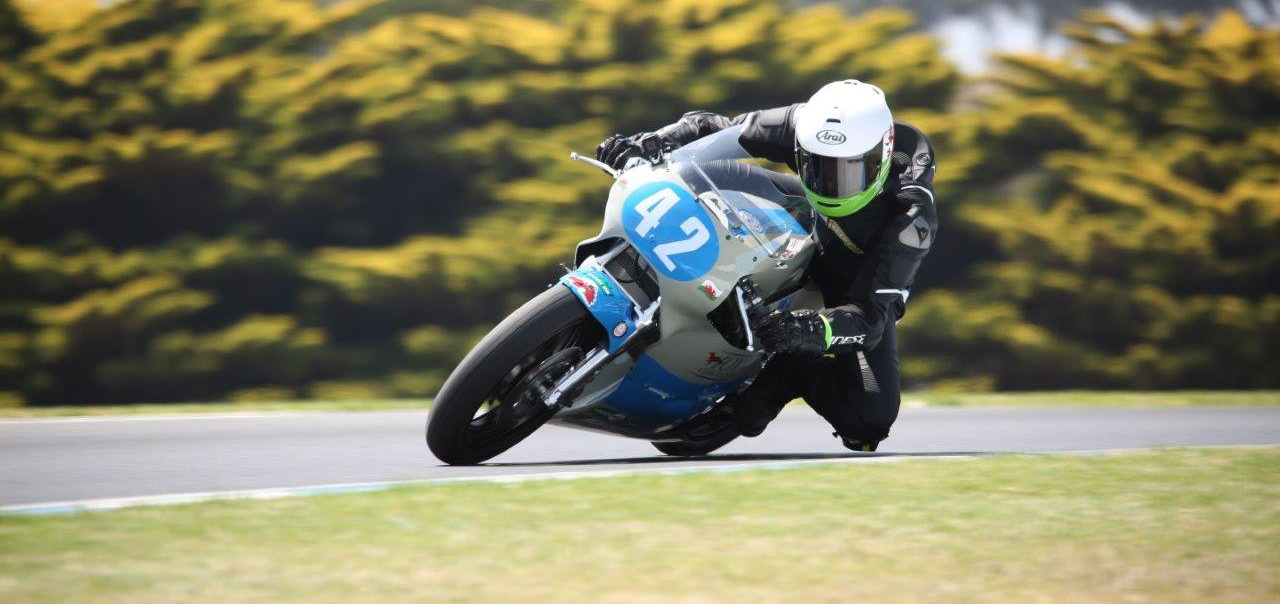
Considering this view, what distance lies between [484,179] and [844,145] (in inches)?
258

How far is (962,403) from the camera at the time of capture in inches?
425

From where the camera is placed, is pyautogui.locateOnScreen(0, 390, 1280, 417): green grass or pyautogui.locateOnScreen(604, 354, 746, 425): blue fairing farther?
pyautogui.locateOnScreen(0, 390, 1280, 417): green grass

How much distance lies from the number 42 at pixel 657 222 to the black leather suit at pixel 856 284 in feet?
1.97

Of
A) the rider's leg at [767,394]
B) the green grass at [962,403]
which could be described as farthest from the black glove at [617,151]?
the green grass at [962,403]

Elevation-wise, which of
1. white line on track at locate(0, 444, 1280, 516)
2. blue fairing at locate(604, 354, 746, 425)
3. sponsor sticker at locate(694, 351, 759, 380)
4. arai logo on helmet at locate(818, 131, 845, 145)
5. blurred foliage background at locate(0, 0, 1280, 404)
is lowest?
white line on track at locate(0, 444, 1280, 516)

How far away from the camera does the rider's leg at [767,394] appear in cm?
679

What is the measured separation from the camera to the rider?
20.0 ft

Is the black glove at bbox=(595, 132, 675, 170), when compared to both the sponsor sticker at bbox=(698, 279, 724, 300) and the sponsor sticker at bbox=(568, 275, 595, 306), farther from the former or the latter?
the sponsor sticker at bbox=(568, 275, 595, 306)

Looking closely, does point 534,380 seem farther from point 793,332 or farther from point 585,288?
point 793,332

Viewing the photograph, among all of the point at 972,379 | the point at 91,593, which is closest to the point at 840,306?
the point at 91,593

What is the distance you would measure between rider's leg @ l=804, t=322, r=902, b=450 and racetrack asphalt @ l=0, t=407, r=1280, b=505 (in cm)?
Answer: 18

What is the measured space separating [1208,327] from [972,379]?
1.81 meters

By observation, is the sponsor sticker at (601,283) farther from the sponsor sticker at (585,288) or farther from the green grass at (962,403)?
the green grass at (962,403)

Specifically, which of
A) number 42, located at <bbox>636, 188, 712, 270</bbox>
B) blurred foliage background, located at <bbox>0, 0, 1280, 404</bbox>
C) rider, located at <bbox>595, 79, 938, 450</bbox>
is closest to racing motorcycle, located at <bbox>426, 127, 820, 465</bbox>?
number 42, located at <bbox>636, 188, 712, 270</bbox>
